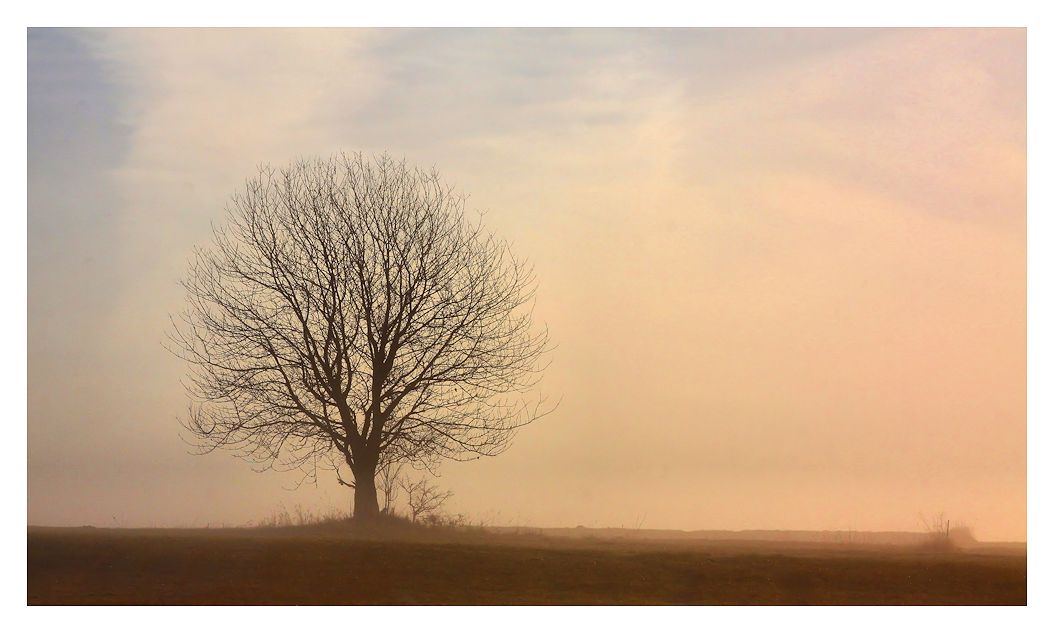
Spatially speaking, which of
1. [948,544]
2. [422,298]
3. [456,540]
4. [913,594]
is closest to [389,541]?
[456,540]

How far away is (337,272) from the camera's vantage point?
21406 millimetres

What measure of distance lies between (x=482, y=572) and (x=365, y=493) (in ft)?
13.6

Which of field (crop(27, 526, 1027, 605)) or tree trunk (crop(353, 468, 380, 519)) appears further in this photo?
tree trunk (crop(353, 468, 380, 519))

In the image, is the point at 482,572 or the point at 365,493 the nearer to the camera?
the point at 482,572

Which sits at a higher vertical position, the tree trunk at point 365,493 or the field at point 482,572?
the tree trunk at point 365,493

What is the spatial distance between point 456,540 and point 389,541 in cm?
115

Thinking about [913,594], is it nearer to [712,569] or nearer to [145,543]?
[712,569]

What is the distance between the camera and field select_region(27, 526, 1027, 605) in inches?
662

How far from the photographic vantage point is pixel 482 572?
17.8 m

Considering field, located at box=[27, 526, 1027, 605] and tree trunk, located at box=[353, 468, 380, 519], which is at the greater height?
tree trunk, located at box=[353, 468, 380, 519]

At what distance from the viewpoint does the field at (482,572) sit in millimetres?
16812

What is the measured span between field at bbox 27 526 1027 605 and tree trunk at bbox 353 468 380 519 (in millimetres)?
1065

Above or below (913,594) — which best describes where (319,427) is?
above

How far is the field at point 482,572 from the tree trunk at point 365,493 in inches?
41.9
